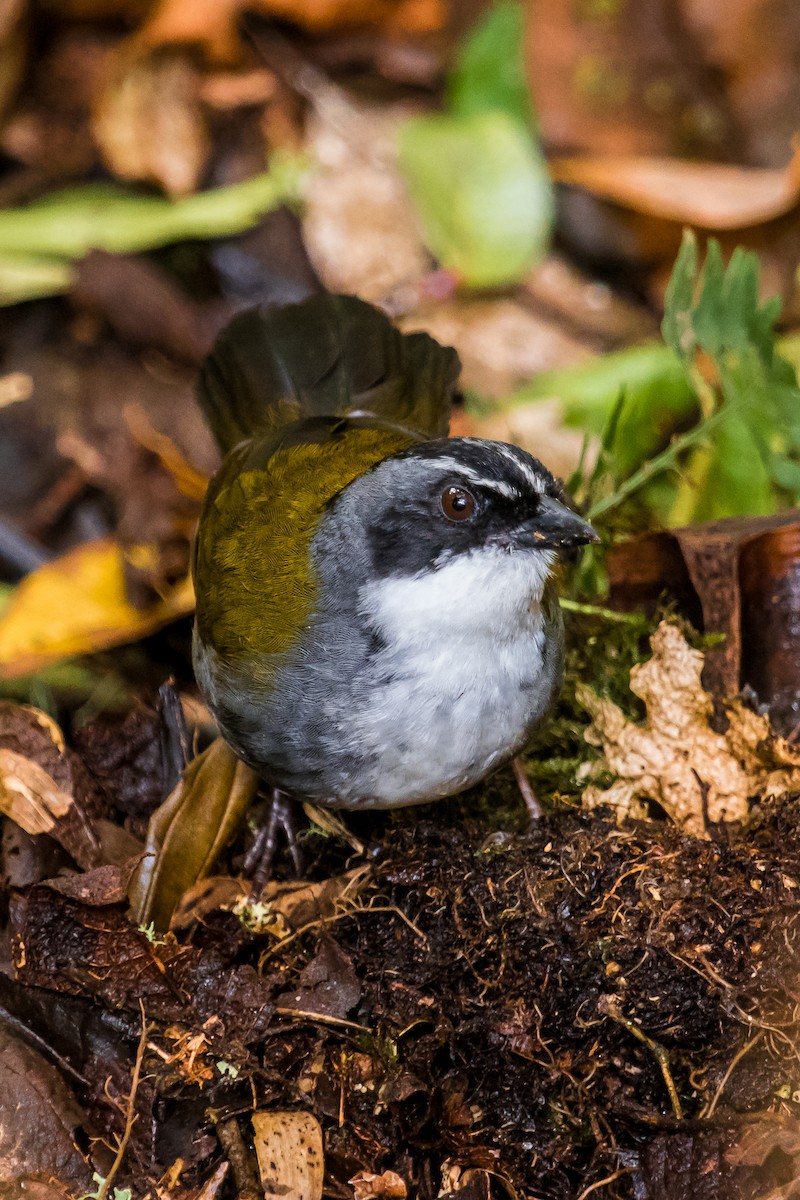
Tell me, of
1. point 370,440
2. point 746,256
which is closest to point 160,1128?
point 370,440

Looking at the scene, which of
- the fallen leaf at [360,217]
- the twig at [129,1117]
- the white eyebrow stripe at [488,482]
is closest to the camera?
the twig at [129,1117]

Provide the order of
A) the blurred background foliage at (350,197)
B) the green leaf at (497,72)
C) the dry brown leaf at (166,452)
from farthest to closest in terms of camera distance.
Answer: the green leaf at (497,72)
the blurred background foliage at (350,197)
the dry brown leaf at (166,452)

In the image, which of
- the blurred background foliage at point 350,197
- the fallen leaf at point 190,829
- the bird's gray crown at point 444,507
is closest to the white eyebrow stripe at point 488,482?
the bird's gray crown at point 444,507

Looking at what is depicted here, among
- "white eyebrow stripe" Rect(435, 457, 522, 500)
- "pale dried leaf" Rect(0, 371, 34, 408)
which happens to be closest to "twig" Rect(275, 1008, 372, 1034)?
"white eyebrow stripe" Rect(435, 457, 522, 500)

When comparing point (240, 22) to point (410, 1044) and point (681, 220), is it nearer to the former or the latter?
point (681, 220)

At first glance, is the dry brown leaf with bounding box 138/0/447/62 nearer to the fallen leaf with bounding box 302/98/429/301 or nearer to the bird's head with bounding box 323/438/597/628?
the fallen leaf with bounding box 302/98/429/301

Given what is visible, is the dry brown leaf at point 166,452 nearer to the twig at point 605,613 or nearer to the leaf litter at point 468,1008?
the twig at point 605,613
